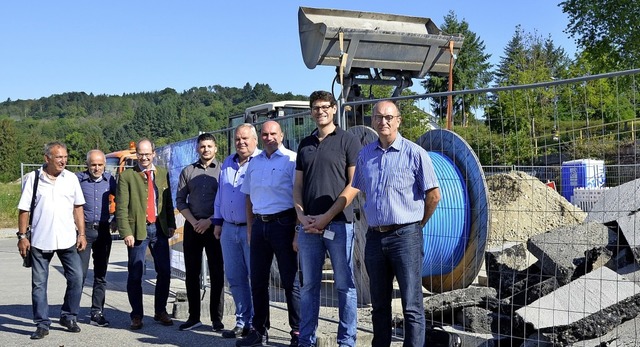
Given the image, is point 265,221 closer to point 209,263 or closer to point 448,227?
point 209,263

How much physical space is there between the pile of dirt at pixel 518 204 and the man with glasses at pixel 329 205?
1463mm

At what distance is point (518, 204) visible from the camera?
8.96 metres

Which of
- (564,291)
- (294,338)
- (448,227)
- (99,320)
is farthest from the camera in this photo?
(99,320)

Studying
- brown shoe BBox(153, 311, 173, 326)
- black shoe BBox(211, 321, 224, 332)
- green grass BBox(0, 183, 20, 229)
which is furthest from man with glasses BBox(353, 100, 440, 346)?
green grass BBox(0, 183, 20, 229)

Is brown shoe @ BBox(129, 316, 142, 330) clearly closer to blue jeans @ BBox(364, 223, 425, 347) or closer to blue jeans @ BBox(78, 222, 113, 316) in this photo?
blue jeans @ BBox(78, 222, 113, 316)

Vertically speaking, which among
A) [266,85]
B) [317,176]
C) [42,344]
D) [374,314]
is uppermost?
[266,85]

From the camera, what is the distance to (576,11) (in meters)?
39.0

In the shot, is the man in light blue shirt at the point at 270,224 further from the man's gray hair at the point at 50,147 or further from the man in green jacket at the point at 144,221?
the man's gray hair at the point at 50,147

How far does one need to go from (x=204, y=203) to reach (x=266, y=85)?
155909mm

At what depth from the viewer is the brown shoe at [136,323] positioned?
838 cm

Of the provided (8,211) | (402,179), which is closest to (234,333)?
(402,179)

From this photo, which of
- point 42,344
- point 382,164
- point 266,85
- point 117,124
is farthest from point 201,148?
point 266,85

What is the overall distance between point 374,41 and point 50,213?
17.1 ft

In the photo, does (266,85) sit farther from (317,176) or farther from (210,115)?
(317,176)
